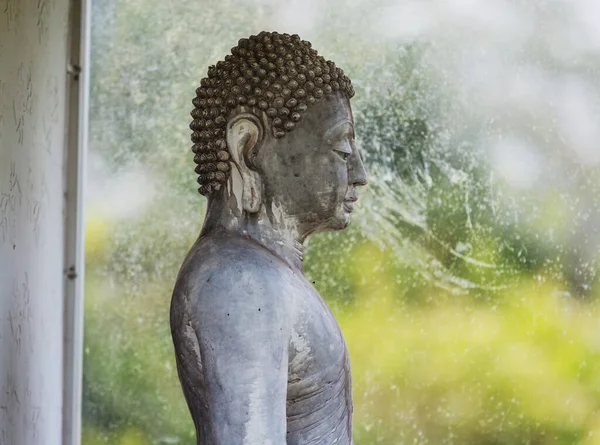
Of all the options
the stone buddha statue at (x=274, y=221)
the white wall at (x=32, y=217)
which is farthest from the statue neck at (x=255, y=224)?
the white wall at (x=32, y=217)

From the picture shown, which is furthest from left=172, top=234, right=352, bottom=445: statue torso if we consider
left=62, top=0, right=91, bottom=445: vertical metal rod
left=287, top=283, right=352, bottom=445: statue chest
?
left=62, top=0, right=91, bottom=445: vertical metal rod

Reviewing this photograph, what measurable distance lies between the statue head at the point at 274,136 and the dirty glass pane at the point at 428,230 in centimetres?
186

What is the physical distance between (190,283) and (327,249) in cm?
211

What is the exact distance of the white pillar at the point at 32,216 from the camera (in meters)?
2.70

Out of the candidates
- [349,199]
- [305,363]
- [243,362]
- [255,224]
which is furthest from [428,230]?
[243,362]

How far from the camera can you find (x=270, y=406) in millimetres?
2035

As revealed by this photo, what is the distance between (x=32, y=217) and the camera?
9.62 ft

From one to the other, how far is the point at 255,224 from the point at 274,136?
195 mm

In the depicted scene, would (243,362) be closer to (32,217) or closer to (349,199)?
(349,199)

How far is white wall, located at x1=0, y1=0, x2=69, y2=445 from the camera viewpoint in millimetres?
2693

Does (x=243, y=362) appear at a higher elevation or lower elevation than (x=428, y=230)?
lower

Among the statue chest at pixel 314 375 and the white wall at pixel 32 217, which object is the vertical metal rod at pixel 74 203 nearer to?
the white wall at pixel 32 217

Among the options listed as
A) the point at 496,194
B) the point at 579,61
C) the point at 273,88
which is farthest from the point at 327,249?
the point at 273,88

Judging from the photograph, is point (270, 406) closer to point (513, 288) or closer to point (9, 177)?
point (9, 177)
